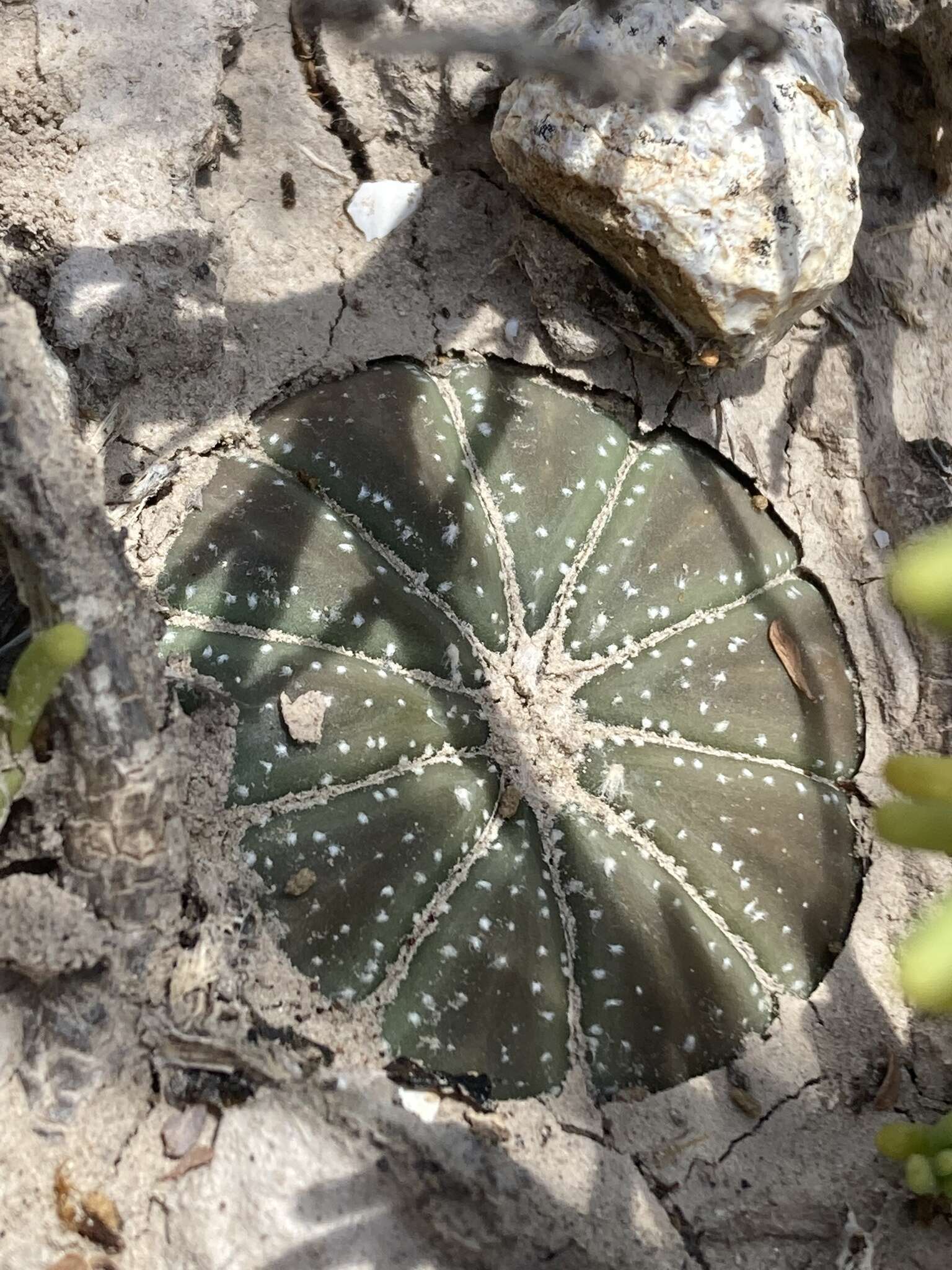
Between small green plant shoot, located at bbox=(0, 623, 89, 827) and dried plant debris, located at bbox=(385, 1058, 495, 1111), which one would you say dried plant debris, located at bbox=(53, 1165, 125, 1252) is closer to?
dried plant debris, located at bbox=(385, 1058, 495, 1111)

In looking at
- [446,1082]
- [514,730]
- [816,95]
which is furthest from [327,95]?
[446,1082]

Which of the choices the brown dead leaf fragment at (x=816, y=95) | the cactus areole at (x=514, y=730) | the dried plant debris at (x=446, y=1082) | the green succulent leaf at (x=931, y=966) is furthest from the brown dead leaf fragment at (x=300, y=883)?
the brown dead leaf fragment at (x=816, y=95)

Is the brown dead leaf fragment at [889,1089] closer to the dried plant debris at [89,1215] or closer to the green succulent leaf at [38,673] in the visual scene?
the dried plant debris at [89,1215]

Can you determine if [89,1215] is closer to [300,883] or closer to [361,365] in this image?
[300,883]

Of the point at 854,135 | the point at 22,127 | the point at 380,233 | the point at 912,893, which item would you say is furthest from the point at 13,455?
the point at 912,893

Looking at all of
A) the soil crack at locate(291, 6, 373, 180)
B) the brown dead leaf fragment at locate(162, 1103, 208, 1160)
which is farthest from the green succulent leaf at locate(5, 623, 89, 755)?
the soil crack at locate(291, 6, 373, 180)

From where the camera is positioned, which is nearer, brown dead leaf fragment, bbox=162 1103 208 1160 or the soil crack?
brown dead leaf fragment, bbox=162 1103 208 1160

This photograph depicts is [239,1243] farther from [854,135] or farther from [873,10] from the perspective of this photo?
[873,10]
